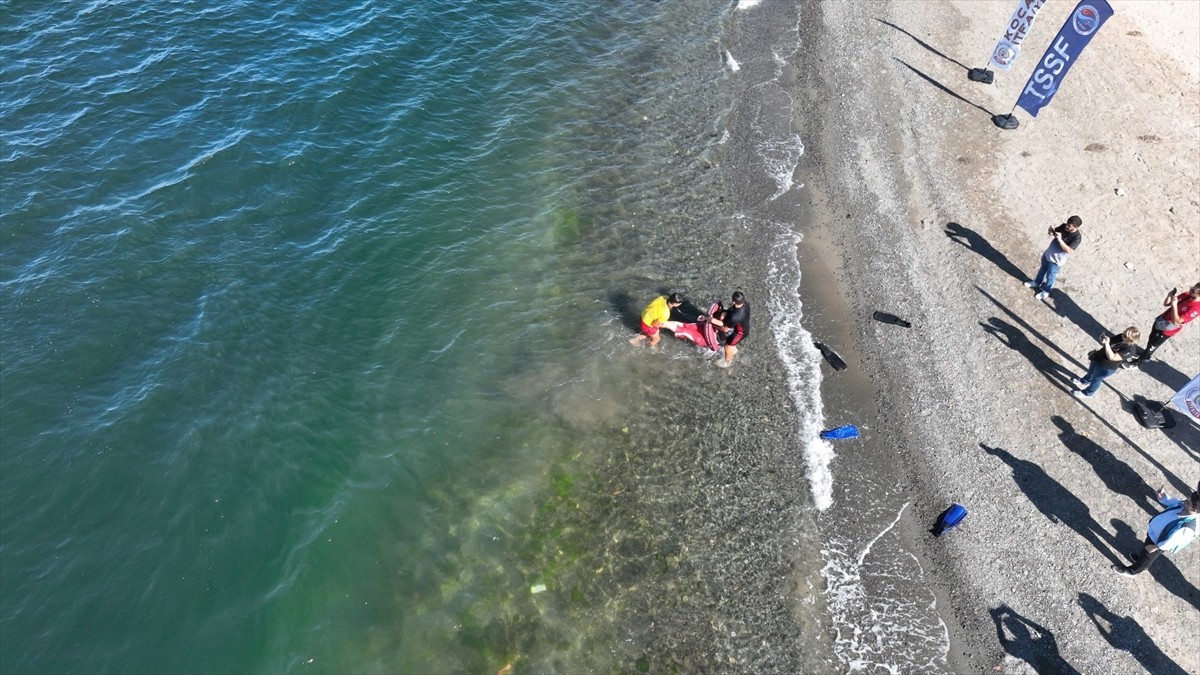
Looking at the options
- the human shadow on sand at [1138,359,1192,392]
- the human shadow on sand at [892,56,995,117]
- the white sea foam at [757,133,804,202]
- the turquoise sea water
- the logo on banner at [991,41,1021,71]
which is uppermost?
the logo on banner at [991,41,1021,71]

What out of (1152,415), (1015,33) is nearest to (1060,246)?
(1152,415)

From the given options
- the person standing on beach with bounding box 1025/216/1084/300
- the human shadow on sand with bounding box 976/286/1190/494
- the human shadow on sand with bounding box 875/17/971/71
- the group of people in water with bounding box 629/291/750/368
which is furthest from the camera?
the human shadow on sand with bounding box 875/17/971/71

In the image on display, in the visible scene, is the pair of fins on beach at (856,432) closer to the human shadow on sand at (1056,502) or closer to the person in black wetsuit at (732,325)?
the human shadow on sand at (1056,502)

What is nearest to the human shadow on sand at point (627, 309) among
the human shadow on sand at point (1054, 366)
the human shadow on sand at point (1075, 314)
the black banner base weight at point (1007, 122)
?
the human shadow on sand at point (1054, 366)

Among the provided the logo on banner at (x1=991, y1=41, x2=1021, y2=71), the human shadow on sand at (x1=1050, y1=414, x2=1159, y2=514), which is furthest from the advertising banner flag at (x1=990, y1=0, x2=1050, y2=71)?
the human shadow on sand at (x1=1050, y1=414, x2=1159, y2=514)

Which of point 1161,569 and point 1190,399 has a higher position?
point 1190,399

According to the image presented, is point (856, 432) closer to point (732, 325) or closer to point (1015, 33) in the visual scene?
point (732, 325)

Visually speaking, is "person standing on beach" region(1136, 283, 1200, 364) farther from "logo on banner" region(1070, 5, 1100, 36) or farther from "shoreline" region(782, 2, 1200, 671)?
"logo on banner" region(1070, 5, 1100, 36)
